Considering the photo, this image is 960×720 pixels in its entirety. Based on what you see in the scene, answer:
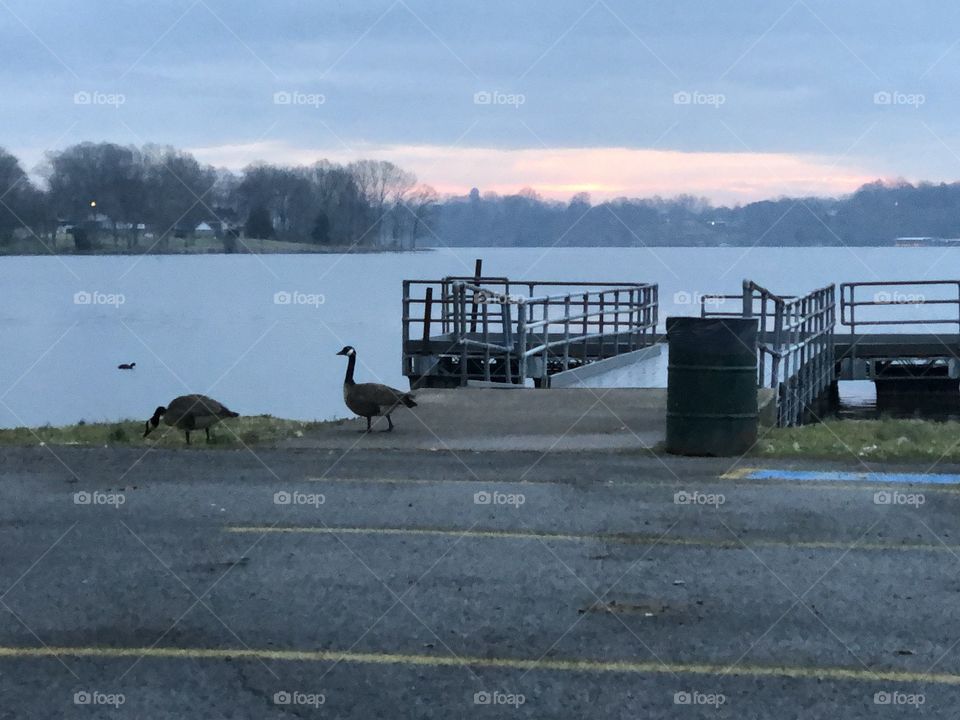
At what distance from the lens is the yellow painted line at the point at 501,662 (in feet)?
21.0

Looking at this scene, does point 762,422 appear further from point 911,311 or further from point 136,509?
point 911,311

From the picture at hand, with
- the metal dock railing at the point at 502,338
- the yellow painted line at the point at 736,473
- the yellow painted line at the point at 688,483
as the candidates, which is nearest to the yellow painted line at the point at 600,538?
the yellow painted line at the point at 688,483

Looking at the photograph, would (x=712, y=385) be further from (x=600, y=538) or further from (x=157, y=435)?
(x=157, y=435)

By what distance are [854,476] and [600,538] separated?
152 inches

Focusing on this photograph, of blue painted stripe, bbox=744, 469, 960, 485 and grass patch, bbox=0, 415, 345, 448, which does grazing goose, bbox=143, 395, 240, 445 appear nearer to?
grass patch, bbox=0, 415, 345, 448

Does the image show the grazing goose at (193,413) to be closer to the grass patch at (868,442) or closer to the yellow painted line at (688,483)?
the yellow painted line at (688,483)

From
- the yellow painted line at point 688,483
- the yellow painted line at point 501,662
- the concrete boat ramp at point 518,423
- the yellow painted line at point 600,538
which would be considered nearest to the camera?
the yellow painted line at point 501,662

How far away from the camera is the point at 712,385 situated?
14.0 meters

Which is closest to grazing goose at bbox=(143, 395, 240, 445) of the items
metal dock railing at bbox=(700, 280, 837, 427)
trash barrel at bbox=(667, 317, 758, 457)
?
trash barrel at bbox=(667, 317, 758, 457)

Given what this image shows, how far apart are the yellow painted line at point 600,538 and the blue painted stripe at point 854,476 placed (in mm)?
3011

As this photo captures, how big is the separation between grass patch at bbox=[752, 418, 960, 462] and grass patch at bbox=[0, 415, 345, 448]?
518cm

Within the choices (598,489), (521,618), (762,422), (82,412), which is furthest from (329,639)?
(82,412)

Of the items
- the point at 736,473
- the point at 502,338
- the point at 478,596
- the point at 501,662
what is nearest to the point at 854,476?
the point at 736,473

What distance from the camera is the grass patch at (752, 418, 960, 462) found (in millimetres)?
14062
